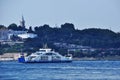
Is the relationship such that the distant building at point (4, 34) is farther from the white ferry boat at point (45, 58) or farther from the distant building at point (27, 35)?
the white ferry boat at point (45, 58)

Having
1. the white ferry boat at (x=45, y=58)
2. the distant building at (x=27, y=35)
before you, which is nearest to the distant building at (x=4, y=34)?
the distant building at (x=27, y=35)

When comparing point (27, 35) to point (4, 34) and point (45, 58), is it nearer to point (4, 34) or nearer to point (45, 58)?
point (4, 34)

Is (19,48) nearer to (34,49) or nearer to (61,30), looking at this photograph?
(34,49)

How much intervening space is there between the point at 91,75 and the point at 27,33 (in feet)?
331

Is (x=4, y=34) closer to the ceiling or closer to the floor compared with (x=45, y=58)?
closer to the ceiling

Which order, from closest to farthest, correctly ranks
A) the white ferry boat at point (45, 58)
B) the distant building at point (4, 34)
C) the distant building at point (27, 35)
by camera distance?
the white ferry boat at point (45, 58)
the distant building at point (27, 35)
the distant building at point (4, 34)

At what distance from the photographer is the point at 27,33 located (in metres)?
180

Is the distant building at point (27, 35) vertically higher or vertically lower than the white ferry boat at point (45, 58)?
higher

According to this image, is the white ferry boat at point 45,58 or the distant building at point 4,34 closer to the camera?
the white ferry boat at point 45,58

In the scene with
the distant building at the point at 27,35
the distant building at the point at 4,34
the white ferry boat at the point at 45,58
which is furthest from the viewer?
the distant building at the point at 4,34

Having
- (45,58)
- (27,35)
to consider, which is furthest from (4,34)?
(45,58)

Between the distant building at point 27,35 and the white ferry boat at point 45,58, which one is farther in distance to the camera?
the distant building at point 27,35

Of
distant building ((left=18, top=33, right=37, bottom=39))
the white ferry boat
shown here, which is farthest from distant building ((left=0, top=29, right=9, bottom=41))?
the white ferry boat

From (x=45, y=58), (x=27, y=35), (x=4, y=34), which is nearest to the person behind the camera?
(x=45, y=58)
